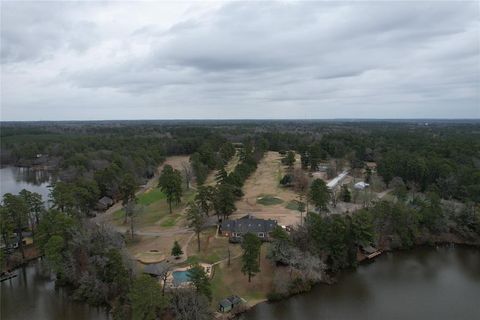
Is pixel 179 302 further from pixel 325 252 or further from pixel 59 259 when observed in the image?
pixel 325 252

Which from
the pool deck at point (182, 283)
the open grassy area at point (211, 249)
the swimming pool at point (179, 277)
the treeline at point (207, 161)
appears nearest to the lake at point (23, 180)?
the treeline at point (207, 161)

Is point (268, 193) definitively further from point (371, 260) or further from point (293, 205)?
point (371, 260)

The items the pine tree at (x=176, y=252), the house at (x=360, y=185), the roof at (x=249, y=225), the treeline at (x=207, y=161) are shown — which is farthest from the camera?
the treeline at (x=207, y=161)

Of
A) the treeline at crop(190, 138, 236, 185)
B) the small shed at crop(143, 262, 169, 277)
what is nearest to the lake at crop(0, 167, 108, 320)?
the small shed at crop(143, 262, 169, 277)

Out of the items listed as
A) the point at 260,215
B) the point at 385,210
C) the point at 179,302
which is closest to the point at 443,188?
the point at 385,210

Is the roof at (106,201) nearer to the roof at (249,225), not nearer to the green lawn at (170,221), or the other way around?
the green lawn at (170,221)

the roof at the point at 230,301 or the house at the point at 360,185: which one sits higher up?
the house at the point at 360,185
